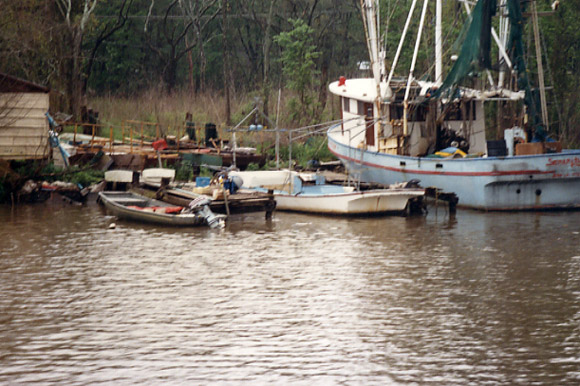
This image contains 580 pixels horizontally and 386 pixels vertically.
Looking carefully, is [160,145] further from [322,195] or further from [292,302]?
[292,302]

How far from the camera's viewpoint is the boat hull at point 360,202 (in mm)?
21984

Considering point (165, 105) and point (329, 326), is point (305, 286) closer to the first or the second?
point (329, 326)

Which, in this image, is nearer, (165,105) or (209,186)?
(209,186)

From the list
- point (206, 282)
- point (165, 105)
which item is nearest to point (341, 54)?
point (165, 105)

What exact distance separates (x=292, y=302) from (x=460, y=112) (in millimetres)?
14124

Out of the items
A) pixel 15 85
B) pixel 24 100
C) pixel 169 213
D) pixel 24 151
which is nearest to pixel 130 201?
pixel 169 213

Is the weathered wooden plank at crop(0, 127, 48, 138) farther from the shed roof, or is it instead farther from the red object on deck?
the red object on deck

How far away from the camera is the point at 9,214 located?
74.6 feet

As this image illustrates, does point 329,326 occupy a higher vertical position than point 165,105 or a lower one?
lower

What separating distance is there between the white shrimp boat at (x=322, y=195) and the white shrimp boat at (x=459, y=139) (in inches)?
53.0

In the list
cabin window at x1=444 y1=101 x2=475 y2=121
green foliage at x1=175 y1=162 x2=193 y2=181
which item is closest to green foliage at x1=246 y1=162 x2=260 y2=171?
green foliage at x1=175 y1=162 x2=193 y2=181

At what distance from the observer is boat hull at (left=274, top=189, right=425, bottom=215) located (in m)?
22.0

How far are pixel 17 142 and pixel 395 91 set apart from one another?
10969 millimetres

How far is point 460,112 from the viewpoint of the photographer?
26406mm
